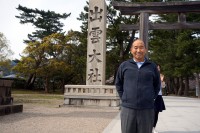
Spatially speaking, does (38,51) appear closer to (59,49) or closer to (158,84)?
(59,49)

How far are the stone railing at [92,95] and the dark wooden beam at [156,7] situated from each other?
4.34 meters

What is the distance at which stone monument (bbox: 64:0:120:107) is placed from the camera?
13820 millimetres

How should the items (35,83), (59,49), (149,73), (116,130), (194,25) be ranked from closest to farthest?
1. (149,73)
2. (116,130)
3. (194,25)
4. (59,49)
5. (35,83)

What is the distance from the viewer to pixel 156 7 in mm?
14102

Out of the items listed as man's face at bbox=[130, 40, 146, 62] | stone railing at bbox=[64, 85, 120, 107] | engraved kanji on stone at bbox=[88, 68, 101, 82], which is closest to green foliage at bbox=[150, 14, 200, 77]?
engraved kanji on stone at bbox=[88, 68, 101, 82]

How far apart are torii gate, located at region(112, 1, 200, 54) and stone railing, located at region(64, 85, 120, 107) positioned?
319 cm

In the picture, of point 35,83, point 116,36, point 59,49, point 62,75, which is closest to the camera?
point 116,36

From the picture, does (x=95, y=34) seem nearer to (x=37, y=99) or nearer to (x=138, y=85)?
(x=37, y=99)

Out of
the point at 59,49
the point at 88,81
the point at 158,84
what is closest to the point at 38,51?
the point at 59,49

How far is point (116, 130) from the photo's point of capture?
6.73 metres

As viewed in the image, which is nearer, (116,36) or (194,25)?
(194,25)

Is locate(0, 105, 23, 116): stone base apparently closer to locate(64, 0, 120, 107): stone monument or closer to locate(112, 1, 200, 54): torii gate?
locate(64, 0, 120, 107): stone monument

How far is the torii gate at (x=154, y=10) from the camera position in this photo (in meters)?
13.7

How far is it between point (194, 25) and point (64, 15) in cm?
2740
